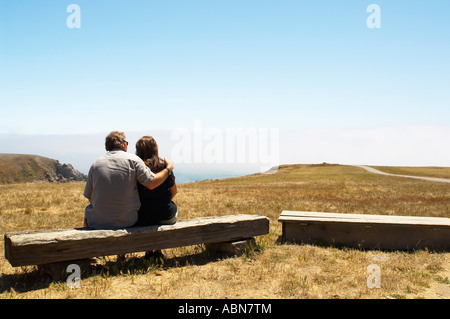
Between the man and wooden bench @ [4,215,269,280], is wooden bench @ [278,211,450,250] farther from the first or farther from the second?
the man

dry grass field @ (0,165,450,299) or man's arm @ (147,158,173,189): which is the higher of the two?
man's arm @ (147,158,173,189)

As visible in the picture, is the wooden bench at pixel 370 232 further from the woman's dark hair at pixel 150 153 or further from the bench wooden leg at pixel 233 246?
the woman's dark hair at pixel 150 153

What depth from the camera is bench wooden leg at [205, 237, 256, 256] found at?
252 inches

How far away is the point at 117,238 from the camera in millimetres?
5250

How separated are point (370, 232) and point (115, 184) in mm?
5489

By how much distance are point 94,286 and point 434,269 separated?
5.58 metres

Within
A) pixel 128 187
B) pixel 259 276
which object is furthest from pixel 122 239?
pixel 259 276

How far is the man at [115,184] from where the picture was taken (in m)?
5.25

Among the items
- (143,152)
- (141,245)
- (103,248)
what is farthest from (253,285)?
(143,152)

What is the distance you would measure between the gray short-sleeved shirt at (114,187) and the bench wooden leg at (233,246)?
1917mm

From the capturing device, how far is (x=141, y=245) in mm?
5504

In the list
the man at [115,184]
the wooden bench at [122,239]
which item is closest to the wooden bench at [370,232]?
the wooden bench at [122,239]

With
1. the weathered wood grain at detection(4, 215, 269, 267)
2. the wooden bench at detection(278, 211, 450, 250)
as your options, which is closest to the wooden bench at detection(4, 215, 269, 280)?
the weathered wood grain at detection(4, 215, 269, 267)
